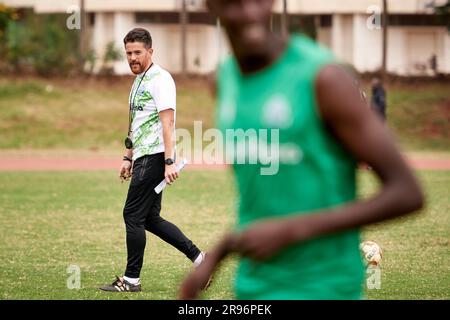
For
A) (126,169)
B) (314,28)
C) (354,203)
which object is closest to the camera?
(354,203)

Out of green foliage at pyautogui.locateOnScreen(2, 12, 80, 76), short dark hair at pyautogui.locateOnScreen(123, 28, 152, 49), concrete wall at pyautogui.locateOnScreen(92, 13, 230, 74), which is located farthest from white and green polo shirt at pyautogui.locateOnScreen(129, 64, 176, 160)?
concrete wall at pyautogui.locateOnScreen(92, 13, 230, 74)

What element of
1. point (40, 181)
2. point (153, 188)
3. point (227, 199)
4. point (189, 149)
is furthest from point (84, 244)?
point (189, 149)

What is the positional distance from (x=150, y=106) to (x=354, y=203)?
571cm

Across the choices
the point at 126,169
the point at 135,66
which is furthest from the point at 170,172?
the point at 135,66

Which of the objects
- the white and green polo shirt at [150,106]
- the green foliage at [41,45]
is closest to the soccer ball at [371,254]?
the white and green polo shirt at [150,106]

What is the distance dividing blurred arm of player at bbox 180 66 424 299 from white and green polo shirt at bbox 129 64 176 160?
554 cm

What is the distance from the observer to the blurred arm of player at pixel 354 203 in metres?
3.07

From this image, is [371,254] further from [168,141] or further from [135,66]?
[135,66]

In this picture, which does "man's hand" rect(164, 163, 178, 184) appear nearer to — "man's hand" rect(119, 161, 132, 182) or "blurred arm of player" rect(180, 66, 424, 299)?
"man's hand" rect(119, 161, 132, 182)

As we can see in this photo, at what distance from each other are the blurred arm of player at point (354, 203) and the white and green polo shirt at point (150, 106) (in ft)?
18.2

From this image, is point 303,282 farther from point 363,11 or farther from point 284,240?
point 363,11

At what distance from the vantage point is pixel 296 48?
3.30 meters

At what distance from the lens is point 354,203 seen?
316 cm

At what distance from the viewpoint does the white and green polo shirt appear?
8656 millimetres
